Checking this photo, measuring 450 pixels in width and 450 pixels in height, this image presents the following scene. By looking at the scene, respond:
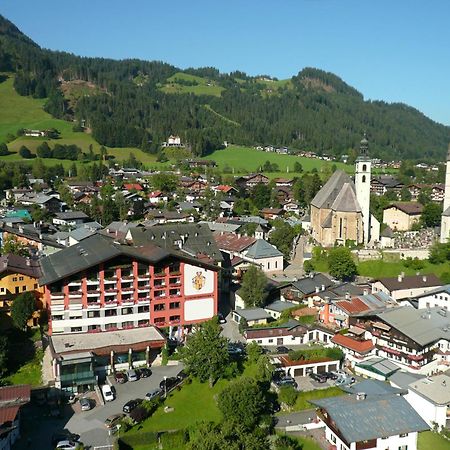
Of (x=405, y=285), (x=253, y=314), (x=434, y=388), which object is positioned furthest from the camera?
(x=405, y=285)

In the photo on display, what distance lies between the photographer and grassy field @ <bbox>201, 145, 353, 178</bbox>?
12131cm

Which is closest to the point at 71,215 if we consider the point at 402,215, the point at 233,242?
the point at 233,242

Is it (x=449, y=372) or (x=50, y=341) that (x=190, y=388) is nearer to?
(x=50, y=341)

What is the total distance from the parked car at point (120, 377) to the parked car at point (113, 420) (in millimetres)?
3663

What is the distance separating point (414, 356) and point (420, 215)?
117ft

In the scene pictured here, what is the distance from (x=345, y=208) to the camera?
176ft

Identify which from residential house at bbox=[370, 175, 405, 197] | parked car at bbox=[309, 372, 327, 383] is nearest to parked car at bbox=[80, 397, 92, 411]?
parked car at bbox=[309, 372, 327, 383]

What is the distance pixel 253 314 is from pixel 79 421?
1550 centimetres

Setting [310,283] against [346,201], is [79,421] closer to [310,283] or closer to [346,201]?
[310,283]

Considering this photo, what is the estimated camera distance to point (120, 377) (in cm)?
2989

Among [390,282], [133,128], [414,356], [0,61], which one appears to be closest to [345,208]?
[390,282]

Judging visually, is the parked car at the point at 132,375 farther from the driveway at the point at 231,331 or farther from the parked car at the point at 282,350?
the parked car at the point at 282,350

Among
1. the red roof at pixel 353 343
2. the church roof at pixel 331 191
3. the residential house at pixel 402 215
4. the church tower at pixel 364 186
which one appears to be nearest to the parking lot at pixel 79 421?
the red roof at pixel 353 343

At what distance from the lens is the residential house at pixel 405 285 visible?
42.8 m
